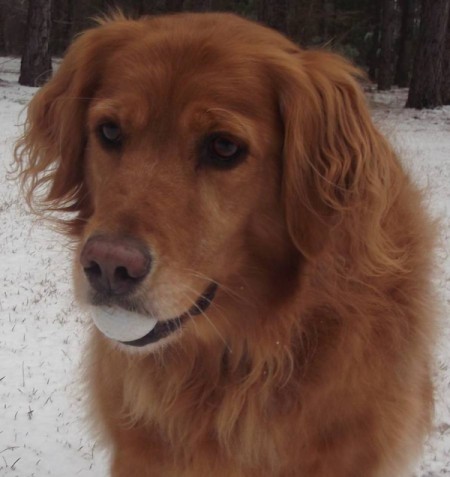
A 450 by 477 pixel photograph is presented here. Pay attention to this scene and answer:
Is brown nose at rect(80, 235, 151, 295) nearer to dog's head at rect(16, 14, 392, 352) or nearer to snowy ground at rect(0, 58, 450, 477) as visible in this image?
dog's head at rect(16, 14, 392, 352)

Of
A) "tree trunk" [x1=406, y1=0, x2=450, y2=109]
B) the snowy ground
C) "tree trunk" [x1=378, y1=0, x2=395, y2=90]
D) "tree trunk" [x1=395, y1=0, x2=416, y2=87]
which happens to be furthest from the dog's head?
"tree trunk" [x1=395, y1=0, x2=416, y2=87]

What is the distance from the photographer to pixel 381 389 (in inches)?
105

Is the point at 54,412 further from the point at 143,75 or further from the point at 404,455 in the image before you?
the point at 143,75

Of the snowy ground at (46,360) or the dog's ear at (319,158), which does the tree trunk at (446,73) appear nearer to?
the snowy ground at (46,360)

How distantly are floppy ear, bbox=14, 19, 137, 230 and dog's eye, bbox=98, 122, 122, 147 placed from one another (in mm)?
297

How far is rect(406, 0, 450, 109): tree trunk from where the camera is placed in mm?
17469

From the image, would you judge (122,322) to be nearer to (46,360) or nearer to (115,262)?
(115,262)

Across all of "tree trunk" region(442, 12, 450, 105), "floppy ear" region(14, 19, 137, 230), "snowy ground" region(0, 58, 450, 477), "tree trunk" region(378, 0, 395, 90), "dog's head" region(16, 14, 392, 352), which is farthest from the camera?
"tree trunk" region(378, 0, 395, 90)

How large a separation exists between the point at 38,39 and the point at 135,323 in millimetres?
17835

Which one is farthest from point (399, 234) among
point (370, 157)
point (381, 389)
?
point (381, 389)

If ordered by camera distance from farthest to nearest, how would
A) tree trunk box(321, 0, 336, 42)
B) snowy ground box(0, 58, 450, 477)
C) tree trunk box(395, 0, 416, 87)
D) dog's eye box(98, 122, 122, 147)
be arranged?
tree trunk box(395, 0, 416, 87)
tree trunk box(321, 0, 336, 42)
snowy ground box(0, 58, 450, 477)
dog's eye box(98, 122, 122, 147)

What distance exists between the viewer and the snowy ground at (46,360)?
12.5ft

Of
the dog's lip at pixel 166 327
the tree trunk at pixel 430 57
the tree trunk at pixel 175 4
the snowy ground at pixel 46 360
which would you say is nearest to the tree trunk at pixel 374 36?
the tree trunk at pixel 430 57

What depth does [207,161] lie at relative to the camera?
90.2 inches
